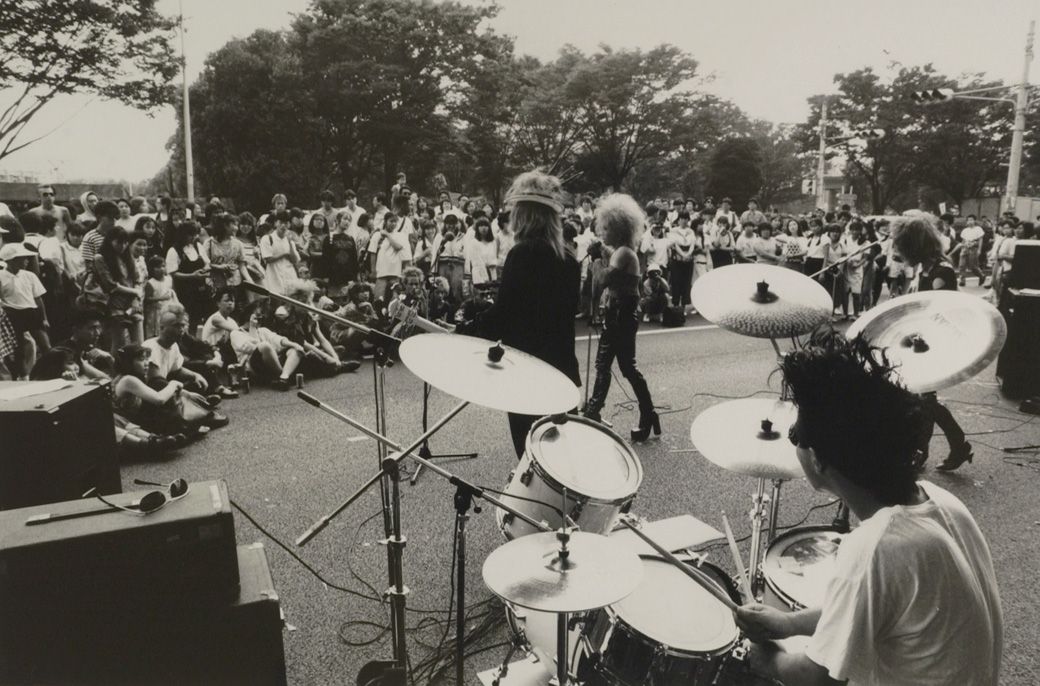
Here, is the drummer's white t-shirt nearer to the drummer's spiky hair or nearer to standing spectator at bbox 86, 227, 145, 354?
the drummer's spiky hair

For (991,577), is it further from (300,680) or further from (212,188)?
(212,188)

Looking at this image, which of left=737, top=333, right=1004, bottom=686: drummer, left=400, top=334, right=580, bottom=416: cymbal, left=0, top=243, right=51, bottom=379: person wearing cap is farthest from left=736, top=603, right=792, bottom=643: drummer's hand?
left=0, top=243, right=51, bottom=379: person wearing cap

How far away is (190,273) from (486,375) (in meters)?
7.83

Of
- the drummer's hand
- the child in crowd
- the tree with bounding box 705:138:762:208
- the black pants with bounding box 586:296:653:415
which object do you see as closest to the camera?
the drummer's hand

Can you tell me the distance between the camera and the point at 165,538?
2.54 m

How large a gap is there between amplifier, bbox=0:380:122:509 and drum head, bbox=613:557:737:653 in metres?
3.20

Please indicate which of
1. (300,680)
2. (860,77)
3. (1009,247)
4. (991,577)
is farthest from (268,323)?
(860,77)

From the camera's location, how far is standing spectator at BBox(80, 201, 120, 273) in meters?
8.22

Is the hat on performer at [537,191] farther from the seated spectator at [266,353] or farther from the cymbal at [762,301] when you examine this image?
the seated spectator at [266,353]

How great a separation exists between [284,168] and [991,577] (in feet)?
92.3

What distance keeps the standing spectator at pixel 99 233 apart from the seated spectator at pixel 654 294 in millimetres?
7466

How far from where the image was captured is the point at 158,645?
8.33ft

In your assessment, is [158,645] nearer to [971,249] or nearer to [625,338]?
[625,338]

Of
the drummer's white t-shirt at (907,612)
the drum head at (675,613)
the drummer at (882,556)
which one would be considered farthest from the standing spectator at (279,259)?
the drummer's white t-shirt at (907,612)
